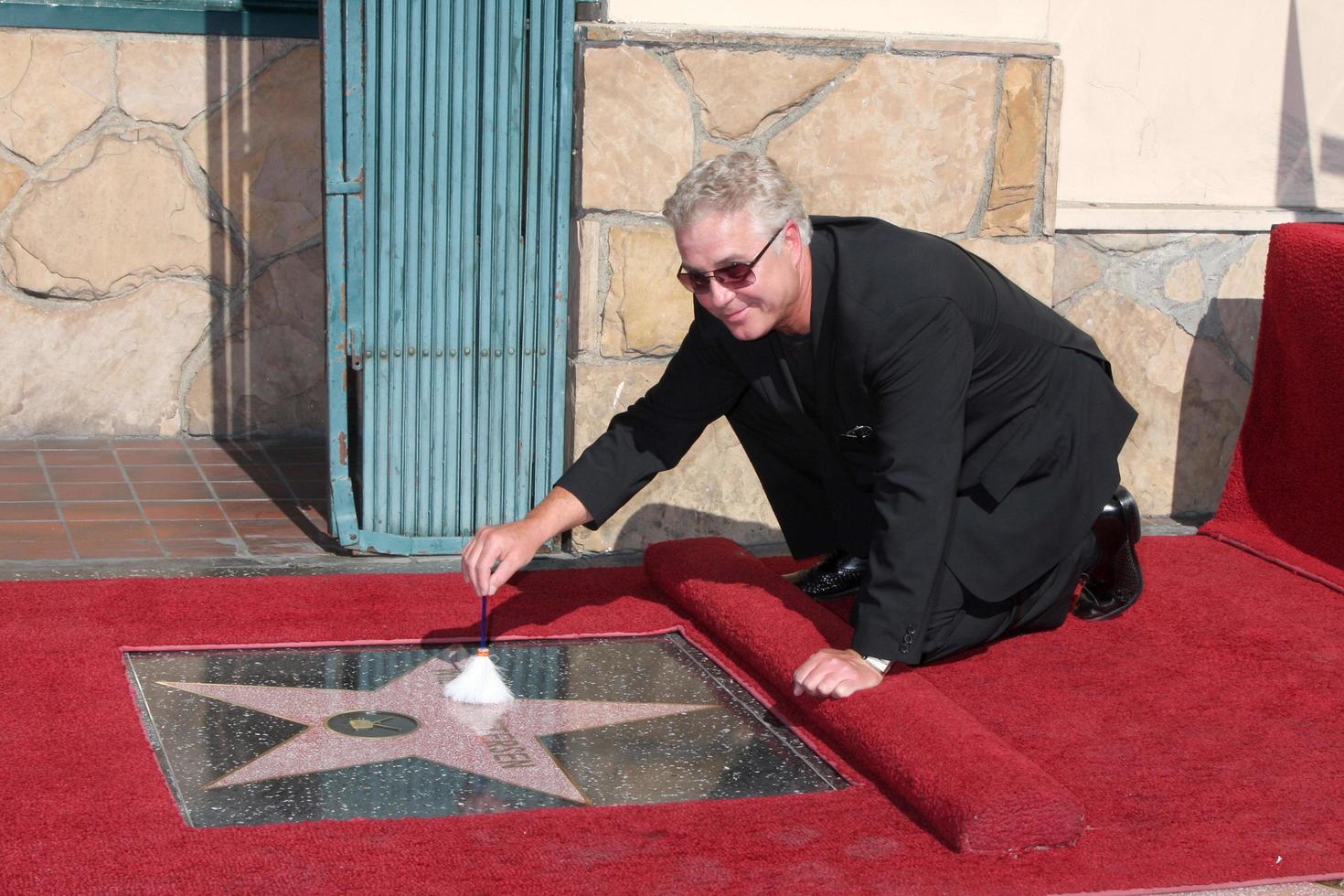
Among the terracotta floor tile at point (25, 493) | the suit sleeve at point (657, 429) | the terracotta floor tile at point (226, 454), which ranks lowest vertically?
the terracotta floor tile at point (25, 493)

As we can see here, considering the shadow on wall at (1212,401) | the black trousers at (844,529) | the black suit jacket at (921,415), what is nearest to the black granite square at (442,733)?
the black suit jacket at (921,415)

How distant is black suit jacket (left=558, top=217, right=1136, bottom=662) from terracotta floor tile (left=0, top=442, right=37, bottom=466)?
7.86ft

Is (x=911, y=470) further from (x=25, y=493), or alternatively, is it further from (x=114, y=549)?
(x=25, y=493)

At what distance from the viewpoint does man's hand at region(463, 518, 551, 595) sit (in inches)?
121

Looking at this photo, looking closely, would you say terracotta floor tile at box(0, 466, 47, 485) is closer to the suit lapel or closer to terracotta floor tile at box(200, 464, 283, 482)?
terracotta floor tile at box(200, 464, 283, 482)

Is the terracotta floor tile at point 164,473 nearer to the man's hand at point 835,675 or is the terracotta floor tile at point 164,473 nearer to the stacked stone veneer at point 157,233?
the stacked stone veneer at point 157,233

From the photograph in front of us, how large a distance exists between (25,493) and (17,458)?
0.49 m

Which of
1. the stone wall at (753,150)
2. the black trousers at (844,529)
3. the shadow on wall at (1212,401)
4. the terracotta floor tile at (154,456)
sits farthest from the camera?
the terracotta floor tile at (154,456)

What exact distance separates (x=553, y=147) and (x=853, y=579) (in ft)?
4.49

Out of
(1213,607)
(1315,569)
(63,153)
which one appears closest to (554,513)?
(1213,607)

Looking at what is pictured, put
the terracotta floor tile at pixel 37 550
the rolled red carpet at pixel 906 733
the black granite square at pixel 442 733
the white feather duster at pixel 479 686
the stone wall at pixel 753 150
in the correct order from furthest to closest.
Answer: the stone wall at pixel 753 150, the terracotta floor tile at pixel 37 550, the white feather duster at pixel 479 686, the black granite square at pixel 442 733, the rolled red carpet at pixel 906 733

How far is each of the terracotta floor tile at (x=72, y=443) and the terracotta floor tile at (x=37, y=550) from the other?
1221 mm

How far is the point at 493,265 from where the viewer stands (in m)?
4.19

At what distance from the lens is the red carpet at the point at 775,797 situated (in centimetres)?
237
